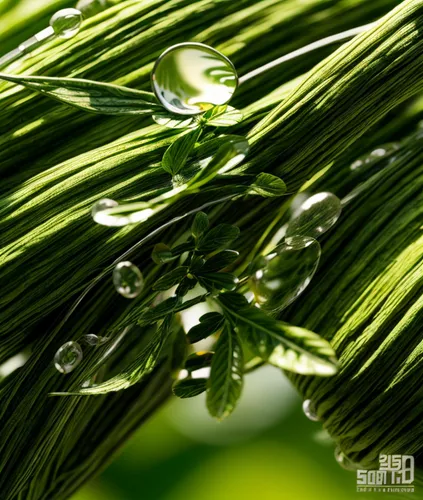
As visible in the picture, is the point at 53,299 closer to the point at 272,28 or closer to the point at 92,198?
the point at 92,198

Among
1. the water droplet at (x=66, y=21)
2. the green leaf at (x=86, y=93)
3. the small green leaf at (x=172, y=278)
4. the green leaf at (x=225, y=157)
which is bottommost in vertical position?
the small green leaf at (x=172, y=278)

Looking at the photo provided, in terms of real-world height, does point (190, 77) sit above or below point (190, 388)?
above

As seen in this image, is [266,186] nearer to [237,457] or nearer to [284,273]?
[284,273]

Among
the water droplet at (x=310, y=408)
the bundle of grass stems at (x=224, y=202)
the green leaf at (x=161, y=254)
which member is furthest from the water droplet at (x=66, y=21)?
the water droplet at (x=310, y=408)

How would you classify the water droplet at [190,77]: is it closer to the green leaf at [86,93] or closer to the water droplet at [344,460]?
the green leaf at [86,93]

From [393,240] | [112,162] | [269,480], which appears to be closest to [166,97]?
A: [112,162]

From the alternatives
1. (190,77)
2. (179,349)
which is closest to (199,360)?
(179,349)
